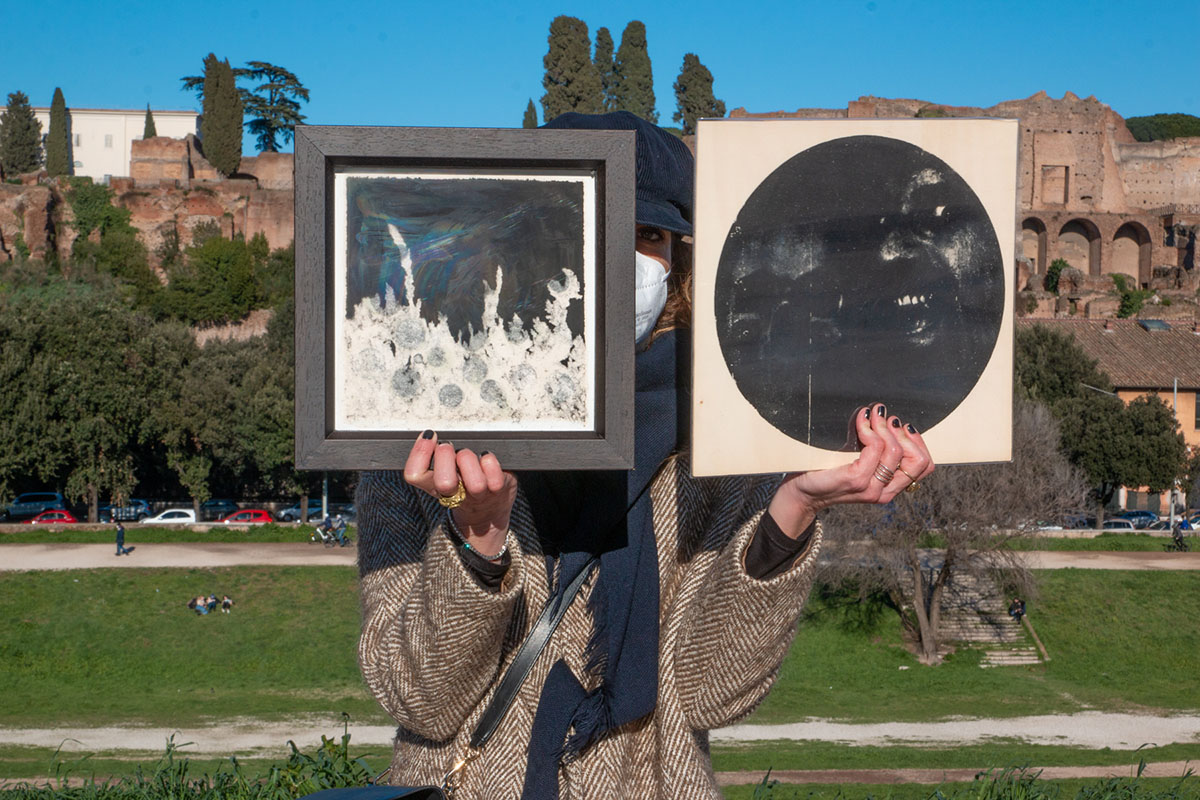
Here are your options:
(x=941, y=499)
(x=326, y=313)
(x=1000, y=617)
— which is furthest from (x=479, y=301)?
(x=1000, y=617)

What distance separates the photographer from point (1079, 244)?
6794 cm

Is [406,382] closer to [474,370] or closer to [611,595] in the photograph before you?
[474,370]

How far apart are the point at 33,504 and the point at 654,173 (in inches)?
1380

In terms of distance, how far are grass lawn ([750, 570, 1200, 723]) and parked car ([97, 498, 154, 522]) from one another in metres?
18.9

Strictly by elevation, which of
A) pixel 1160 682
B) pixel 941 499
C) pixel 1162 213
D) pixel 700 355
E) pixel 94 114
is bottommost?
pixel 1160 682

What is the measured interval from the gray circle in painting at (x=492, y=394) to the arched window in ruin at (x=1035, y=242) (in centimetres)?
6811

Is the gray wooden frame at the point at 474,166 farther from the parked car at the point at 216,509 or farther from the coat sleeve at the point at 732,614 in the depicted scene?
the parked car at the point at 216,509

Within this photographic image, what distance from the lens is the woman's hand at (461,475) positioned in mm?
1968

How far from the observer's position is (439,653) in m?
2.24

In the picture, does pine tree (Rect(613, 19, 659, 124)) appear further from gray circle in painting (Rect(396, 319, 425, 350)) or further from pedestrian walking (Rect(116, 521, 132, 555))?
gray circle in painting (Rect(396, 319, 425, 350))

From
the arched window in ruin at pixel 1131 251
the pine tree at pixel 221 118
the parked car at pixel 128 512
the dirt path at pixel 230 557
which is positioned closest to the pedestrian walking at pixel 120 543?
the dirt path at pixel 230 557

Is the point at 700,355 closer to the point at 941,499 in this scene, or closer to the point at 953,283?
the point at 953,283

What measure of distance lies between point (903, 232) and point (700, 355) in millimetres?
467

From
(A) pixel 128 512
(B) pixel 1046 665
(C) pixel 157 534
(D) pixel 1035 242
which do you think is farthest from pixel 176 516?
(D) pixel 1035 242
